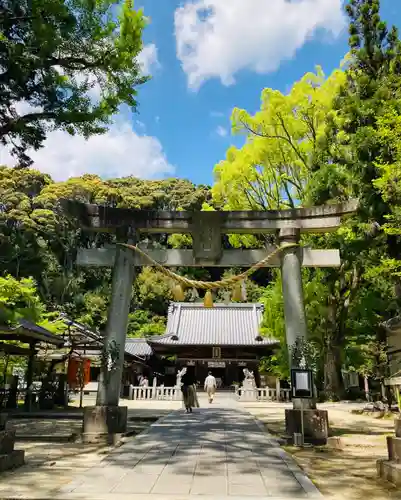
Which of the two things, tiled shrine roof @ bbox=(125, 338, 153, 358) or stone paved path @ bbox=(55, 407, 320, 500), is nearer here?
stone paved path @ bbox=(55, 407, 320, 500)

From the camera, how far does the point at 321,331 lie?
774 inches

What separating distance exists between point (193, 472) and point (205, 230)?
5950 mm

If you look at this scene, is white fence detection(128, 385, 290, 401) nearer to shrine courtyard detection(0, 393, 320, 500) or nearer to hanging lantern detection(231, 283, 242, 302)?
hanging lantern detection(231, 283, 242, 302)

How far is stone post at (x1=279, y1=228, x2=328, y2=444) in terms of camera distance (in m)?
8.46

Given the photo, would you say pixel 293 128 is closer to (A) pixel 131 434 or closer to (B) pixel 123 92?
(B) pixel 123 92

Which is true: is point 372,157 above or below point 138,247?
above

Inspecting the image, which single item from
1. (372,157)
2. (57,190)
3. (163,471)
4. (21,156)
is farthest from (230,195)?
Answer: (57,190)

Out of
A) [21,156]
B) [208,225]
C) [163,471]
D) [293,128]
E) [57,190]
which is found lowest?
[163,471]

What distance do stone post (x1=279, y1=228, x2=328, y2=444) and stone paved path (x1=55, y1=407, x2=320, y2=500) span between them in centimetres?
81

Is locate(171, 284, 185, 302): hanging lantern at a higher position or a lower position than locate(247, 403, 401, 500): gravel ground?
higher

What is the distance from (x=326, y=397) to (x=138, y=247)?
13507 millimetres


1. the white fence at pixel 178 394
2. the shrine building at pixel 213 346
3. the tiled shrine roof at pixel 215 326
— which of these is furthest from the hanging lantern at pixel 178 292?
the shrine building at pixel 213 346

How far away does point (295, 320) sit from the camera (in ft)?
30.7

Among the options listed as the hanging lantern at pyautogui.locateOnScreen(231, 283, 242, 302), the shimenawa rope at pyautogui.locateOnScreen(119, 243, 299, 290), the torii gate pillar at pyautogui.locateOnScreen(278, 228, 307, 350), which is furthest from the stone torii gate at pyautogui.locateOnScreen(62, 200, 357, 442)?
the hanging lantern at pyautogui.locateOnScreen(231, 283, 242, 302)
